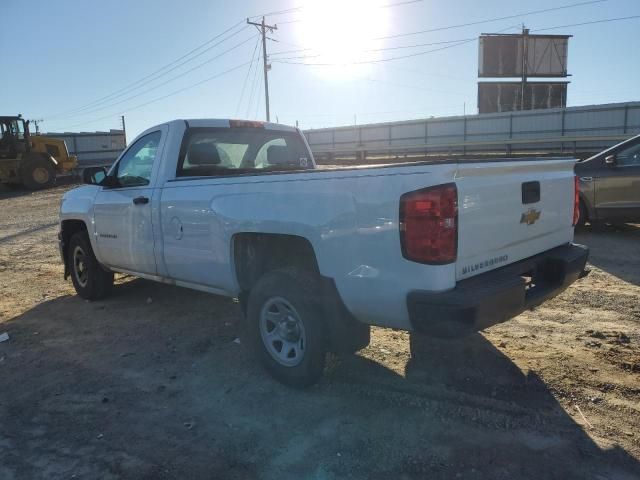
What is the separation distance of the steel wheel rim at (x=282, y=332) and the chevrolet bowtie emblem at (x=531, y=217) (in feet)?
5.46

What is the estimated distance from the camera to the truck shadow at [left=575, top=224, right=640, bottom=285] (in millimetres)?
6564

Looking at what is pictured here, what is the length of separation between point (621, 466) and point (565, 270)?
135 cm

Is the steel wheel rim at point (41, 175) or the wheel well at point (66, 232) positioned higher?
the steel wheel rim at point (41, 175)

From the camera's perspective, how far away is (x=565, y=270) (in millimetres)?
3734

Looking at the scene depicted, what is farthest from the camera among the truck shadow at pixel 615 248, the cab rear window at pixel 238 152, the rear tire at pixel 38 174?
the rear tire at pixel 38 174

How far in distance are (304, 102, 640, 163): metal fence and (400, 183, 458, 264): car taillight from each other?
2211cm

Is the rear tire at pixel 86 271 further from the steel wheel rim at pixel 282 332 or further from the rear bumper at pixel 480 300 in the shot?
the rear bumper at pixel 480 300

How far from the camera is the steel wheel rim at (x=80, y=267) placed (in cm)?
644

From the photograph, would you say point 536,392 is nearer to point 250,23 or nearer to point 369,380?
point 369,380

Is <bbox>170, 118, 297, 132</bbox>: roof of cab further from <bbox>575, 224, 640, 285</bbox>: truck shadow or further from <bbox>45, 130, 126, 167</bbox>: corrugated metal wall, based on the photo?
<bbox>45, 130, 126, 167</bbox>: corrugated metal wall

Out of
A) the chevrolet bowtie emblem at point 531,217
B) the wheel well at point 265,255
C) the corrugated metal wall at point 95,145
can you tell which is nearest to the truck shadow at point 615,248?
the chevrolet bowtie emblem at point 531,217

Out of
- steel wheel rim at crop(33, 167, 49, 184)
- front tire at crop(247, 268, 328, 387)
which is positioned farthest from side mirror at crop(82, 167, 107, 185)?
steel wheel rim at crop(33, 167, 49, 184)

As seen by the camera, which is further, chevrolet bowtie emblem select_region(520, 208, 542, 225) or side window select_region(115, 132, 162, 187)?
side window select_region(115, 132, 162, 187)

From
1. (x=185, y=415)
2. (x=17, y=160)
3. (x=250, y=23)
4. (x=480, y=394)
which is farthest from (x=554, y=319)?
(x=250, y=23)
